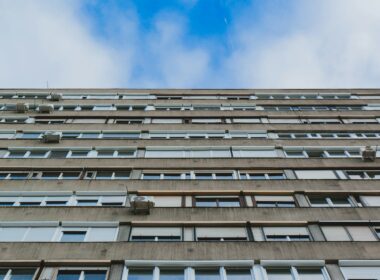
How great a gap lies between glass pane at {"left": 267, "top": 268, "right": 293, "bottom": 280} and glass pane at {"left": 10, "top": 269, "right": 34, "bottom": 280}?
292 inches

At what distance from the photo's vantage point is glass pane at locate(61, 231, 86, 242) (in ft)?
47.2

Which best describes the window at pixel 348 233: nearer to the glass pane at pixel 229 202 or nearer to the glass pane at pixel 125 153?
the glass pane at pixel 229 202

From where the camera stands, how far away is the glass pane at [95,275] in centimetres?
1248

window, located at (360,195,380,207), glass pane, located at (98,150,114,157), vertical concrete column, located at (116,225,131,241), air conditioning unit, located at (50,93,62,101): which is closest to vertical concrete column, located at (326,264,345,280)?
window, located at (360,195,380,207)

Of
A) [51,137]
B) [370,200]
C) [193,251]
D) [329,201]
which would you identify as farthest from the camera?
[51,137]

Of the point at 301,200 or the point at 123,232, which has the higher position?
the point at 301,200

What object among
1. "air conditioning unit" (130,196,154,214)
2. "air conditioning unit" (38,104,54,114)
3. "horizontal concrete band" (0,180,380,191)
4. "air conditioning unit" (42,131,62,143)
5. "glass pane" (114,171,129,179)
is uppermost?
"air conditioning unit" (38,104,54,114)

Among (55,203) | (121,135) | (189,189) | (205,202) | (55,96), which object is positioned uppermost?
(55,96)

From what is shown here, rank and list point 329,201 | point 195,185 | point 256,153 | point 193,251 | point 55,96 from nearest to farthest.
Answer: point 193,251, point 329,201, point 195,185, point 256,153, point 55,96

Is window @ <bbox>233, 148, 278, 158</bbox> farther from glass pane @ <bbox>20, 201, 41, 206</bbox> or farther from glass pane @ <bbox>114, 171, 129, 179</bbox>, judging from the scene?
glass pane @ <bbox>20, 201, 41, 206</bbox>

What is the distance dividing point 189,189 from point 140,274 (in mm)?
5388

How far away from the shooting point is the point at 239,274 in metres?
12.6

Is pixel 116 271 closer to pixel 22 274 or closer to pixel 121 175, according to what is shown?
pixel 22 274

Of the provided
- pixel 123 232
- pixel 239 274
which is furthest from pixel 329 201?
pixel 123 232
